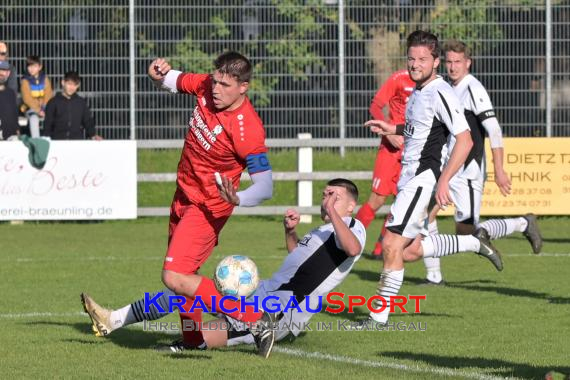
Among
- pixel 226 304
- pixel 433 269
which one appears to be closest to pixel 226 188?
pixel 226 304

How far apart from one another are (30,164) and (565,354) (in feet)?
38.2

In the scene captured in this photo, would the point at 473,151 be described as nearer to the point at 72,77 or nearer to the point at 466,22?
the point at 72,77

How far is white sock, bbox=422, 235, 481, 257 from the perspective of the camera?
1034 centimetres

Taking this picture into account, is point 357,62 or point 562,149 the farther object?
point 357,62

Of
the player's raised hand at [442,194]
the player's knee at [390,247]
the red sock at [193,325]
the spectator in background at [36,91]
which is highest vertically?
the spectator in background at [36,91]

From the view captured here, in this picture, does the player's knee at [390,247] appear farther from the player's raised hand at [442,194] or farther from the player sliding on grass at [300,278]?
the player sliding on grass at [300,278]

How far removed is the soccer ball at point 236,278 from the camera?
794cm

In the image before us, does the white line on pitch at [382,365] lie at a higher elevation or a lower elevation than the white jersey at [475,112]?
lower

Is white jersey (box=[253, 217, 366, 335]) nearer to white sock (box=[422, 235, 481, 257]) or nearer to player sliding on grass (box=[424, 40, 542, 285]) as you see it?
white sock (box=[422, 235, 481, 257])

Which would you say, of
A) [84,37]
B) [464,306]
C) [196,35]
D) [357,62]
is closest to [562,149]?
[357,62]

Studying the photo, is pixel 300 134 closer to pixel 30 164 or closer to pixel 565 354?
pixel 30 164

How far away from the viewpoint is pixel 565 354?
8.11 meters

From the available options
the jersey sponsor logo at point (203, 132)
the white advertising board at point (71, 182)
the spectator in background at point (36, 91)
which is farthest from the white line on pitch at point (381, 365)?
the spectator in background at point (36, 91)

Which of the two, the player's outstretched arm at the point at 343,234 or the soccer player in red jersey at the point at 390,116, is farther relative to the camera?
the soccer player in red jersey at the point at 390,116
